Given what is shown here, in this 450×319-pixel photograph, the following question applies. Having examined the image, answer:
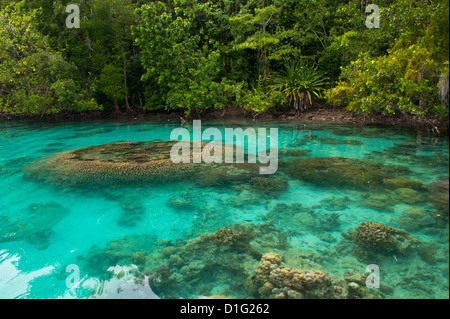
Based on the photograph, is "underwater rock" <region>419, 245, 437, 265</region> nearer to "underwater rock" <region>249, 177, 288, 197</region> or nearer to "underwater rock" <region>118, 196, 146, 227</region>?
"underwater rock" <region>249, 177, 288, 197</region>

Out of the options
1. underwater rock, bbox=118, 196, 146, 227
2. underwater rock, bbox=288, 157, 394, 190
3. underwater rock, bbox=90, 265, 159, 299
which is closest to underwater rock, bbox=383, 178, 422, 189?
underwater rock, bbox=288, 157, 394, 190

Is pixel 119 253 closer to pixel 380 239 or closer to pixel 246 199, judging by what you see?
pixel 246 199

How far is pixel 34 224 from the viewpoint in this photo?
6.07 meters

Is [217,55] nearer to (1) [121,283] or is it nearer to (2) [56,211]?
(2) [56,211]

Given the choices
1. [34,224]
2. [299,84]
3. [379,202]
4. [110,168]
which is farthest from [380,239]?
[299,84]

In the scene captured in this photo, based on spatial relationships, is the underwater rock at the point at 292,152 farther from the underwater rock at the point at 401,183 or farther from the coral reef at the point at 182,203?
the coral reef at the point at 182,203

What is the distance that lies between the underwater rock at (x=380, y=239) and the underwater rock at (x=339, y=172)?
2.40m

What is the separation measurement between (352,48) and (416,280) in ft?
49.0

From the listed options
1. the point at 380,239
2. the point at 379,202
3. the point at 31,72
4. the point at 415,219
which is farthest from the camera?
the point at 31,72

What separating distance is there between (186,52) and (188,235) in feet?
53.5

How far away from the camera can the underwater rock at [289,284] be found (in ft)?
12.0

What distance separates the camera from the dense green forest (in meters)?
16.7

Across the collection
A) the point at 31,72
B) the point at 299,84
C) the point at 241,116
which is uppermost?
the point at 31,72
